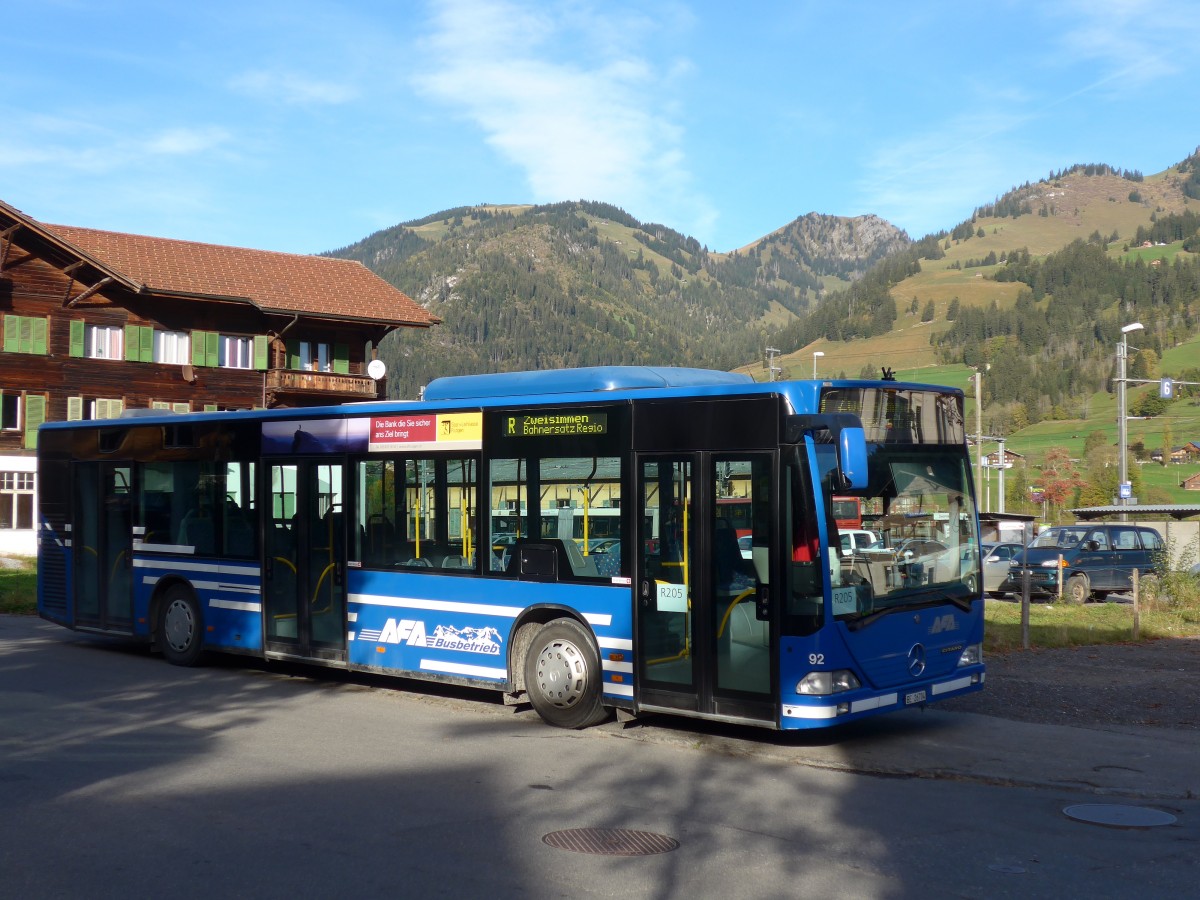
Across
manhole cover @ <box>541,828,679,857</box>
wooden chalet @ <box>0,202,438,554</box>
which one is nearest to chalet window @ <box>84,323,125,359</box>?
wooden chalet @ <box>0,202,438,554</box>

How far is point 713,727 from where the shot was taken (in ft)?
35.7

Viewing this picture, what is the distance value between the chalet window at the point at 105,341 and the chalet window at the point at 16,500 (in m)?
5.31

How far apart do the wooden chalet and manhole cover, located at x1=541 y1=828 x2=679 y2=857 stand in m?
40.0

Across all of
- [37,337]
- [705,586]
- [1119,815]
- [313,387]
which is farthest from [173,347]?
[1119,815]

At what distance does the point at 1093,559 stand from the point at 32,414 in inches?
1454

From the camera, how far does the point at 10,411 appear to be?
1786 inches

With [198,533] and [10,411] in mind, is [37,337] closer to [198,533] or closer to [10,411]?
[10,411]

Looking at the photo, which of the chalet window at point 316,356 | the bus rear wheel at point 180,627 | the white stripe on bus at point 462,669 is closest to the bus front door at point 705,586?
the white stripe on bus at point 462,669

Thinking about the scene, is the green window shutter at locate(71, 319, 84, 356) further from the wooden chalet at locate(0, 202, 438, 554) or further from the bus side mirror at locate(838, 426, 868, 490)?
the bus side mirror at locate(838, 426, 868, 490)

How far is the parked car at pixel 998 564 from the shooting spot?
93.7ft

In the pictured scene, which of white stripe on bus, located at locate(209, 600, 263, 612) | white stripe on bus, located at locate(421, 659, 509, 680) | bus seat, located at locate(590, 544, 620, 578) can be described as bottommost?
white stripe on bus, located at locate(421, 659, 509, 680)

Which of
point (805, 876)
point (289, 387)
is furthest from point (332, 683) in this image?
point (289, 387)

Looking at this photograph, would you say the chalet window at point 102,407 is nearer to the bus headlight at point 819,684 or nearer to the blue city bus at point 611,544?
the blue city bus at point 611,544

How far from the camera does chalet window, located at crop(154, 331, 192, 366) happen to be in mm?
48787
